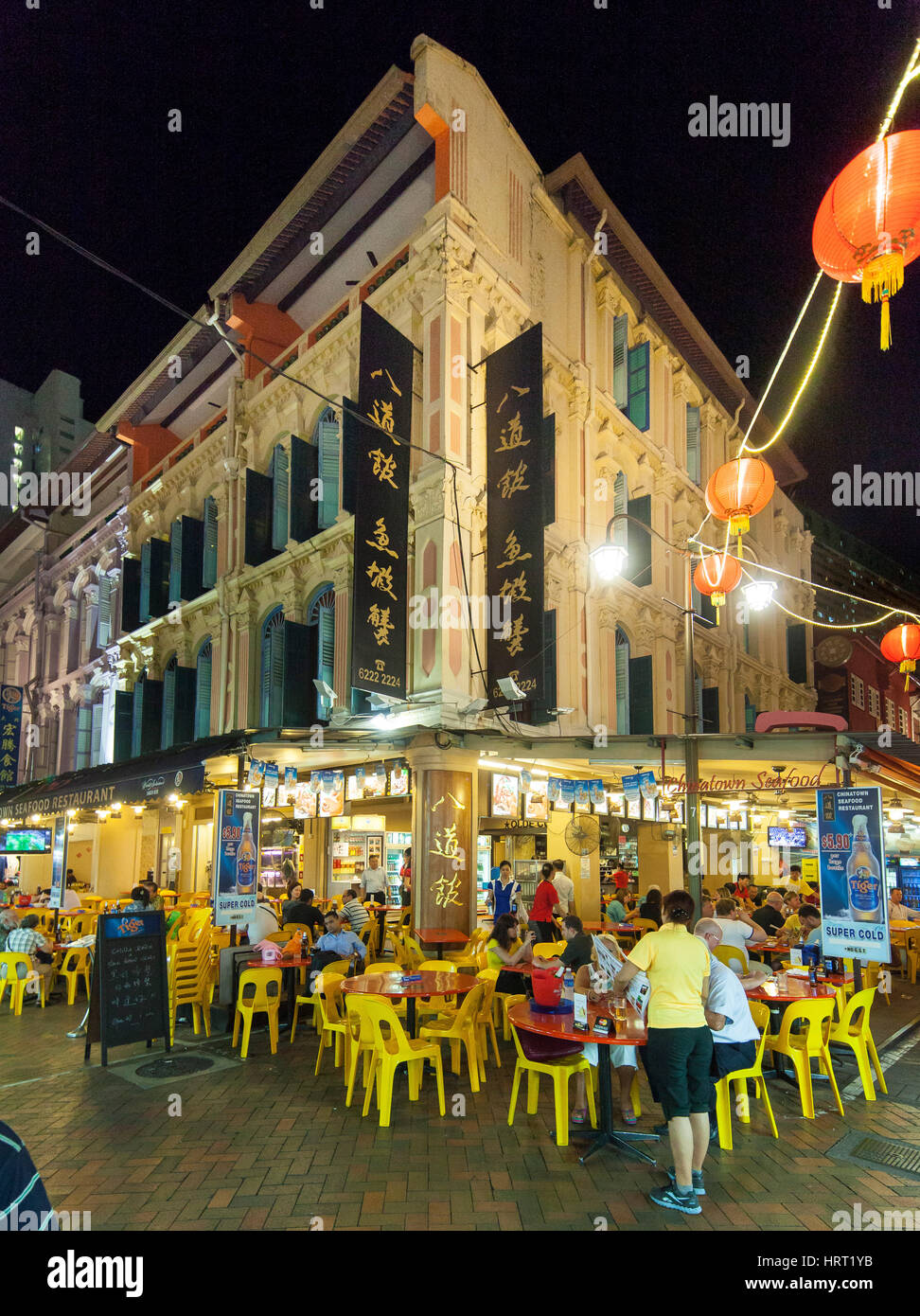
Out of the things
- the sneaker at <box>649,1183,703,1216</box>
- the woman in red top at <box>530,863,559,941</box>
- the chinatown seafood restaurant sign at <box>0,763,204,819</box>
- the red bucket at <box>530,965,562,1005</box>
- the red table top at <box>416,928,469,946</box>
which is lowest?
the sneaker at <box>649,1183,703,1216</box>

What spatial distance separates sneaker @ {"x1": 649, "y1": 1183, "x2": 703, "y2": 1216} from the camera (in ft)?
15.4

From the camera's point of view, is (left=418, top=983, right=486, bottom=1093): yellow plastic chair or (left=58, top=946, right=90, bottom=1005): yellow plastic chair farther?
(left=58, top=946, right=90, bottom=1005): yellow plastic chair

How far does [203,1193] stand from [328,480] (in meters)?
12.8

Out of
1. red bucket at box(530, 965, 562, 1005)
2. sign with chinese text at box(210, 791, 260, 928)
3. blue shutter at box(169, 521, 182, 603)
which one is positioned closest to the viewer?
red bucket at box(530, 965, 562, 1005)

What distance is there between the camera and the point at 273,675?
16188 millimetres

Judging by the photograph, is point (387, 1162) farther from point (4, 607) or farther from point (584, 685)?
point (4, 607)

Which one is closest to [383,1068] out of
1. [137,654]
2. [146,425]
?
[137,654]

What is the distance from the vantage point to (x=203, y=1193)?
4930mm

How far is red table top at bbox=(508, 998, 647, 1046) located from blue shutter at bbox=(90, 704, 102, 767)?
20.3m

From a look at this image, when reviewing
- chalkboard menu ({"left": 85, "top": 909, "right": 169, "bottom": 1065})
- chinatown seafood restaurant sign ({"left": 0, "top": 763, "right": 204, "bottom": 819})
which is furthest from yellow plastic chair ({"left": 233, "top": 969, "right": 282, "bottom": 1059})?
chinatown seafood restaurant sign ({"left": 0, "top": 763, "right": 204, "bottom": 819})

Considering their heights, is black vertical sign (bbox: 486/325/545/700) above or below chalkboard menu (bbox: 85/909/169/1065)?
above

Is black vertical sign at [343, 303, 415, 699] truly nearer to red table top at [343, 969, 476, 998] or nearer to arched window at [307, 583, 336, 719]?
arched window at [307, 583, 336, 719]

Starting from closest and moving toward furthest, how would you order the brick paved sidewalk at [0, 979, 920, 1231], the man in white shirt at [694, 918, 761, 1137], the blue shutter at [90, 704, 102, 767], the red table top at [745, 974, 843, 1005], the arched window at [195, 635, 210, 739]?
the brick paved sidewalk at [0, 979, 920, 1231]
the man in white shirt at [694, 918, 761, 1137]
the red table top at [745, 974, 843, 1005]
the arched window at [195, 635, 210, 739]
the blue shutter at [90, 704, 102, 767]
